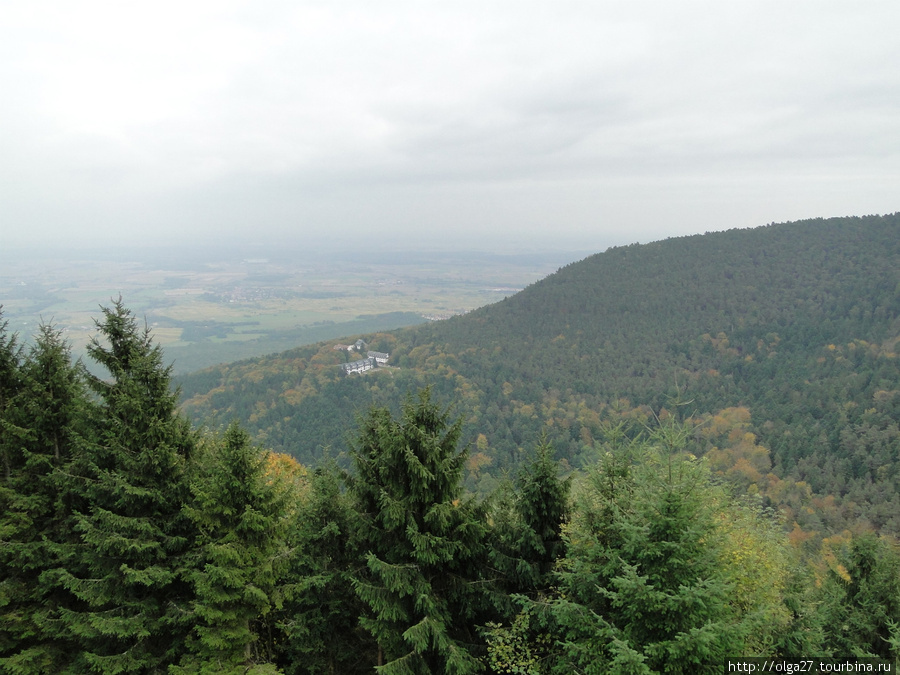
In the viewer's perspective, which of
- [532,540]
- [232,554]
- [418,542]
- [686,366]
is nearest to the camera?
[232,554]

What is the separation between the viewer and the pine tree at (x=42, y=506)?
10438 millimetres

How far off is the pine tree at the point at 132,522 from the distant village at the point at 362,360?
85.4 metres

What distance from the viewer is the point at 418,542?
9453mm

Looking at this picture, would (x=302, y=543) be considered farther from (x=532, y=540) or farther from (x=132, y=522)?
(x=532, y=540)

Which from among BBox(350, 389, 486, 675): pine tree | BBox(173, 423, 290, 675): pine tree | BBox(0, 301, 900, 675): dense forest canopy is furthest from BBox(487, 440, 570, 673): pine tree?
BBox(173, 423, 290, 675): pine tree

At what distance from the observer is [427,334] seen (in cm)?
11588

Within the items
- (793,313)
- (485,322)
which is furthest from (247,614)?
(793,313)

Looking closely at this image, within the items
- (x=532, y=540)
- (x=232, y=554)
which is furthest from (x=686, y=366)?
(x=232, y=554)

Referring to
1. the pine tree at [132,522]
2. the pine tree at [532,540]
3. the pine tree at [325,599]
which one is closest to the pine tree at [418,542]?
the pine tree at [532,540]

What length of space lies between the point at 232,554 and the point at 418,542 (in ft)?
13.1

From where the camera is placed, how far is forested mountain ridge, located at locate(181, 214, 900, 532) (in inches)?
2566

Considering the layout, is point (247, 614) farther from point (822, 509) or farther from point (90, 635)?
point (822, 509)

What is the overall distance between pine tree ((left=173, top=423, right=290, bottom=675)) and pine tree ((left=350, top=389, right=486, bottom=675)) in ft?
6.97

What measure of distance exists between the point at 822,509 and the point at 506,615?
61.0 meters
